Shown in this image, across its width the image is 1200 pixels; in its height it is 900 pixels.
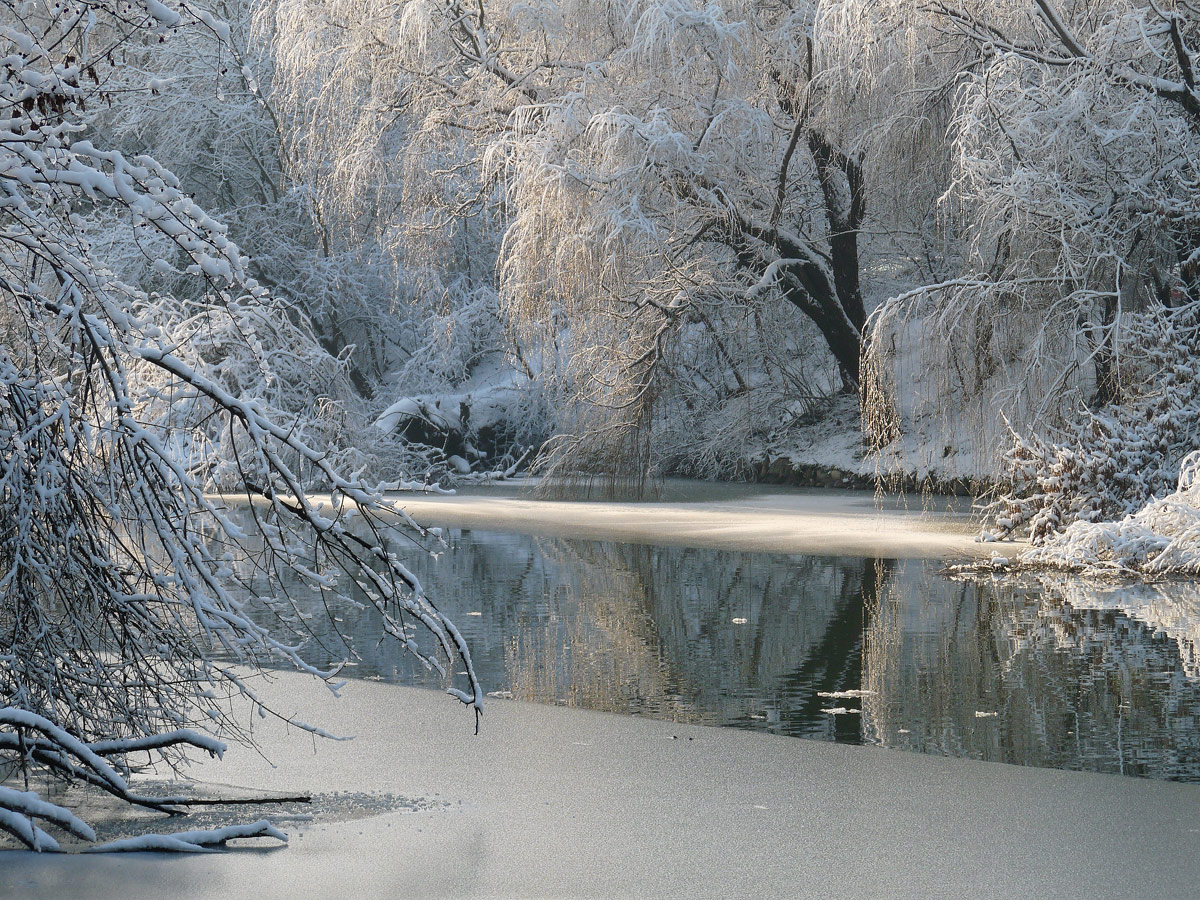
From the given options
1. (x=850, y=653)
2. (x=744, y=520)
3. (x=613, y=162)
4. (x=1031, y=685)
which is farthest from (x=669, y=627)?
(x=613, y=162)

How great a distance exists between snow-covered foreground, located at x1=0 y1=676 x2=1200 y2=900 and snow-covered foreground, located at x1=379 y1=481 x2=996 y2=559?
16.4 ft

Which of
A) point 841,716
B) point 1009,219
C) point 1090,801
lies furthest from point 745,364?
point 1090,801

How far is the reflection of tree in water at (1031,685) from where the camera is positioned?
4.98m

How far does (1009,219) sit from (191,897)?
10319mm

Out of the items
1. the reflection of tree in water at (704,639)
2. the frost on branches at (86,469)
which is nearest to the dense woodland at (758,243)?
the reflection of tree in water at (704,639)

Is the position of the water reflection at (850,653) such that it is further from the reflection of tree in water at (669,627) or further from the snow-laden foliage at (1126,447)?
the snow-laden foliage at (1126,447)

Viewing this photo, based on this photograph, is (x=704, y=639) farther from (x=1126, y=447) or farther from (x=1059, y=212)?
(x=1059, y=212)

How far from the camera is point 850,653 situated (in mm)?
6910

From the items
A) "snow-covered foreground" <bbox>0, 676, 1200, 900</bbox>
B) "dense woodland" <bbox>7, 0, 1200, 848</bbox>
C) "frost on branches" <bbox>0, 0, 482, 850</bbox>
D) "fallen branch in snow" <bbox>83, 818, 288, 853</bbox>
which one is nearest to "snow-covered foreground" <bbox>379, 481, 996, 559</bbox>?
"dense woodland" <bbox>7, 0, 1200, 848</bbox>

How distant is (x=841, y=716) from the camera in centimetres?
552

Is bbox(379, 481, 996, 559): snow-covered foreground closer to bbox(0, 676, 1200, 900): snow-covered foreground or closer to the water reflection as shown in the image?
the water reflection

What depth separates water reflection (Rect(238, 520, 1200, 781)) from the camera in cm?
529

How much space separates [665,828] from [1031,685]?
2550 mm

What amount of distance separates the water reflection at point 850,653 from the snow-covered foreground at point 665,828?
0.45 metres
